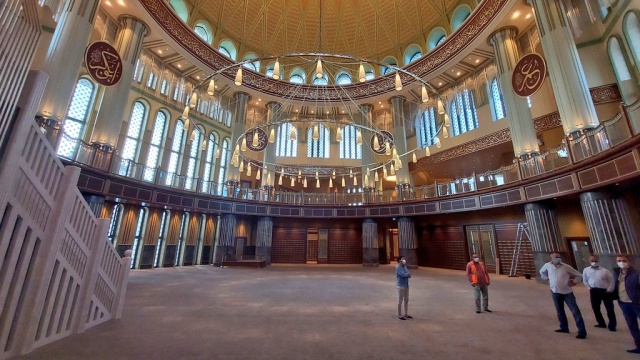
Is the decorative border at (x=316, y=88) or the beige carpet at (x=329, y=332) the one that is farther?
the decorative border at (x=316, y=88)

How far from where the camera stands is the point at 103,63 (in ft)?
30.8

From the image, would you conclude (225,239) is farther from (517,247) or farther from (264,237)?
(517,247)

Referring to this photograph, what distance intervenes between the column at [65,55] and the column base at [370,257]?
14551 mm

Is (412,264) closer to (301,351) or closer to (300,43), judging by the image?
(301,351)

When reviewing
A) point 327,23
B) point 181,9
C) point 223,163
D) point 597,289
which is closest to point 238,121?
point 223,163

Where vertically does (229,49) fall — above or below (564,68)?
above

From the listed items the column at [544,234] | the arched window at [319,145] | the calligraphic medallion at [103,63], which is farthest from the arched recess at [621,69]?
the calligraphic medallion at [103,63]

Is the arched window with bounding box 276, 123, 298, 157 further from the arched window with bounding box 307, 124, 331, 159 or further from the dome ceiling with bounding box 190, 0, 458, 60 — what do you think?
the dome ceiling with bounding box 190, 0, 458, 60

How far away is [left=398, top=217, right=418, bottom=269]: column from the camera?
46.0 ft

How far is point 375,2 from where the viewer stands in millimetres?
17734

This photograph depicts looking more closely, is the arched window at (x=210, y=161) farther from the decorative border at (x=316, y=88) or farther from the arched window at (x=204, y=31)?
the arched window at (x=204, y=31)

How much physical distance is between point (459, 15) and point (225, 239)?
62.2ft

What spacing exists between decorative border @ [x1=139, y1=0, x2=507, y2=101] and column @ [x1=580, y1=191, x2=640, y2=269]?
8991 mm

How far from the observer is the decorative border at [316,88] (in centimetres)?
1215
